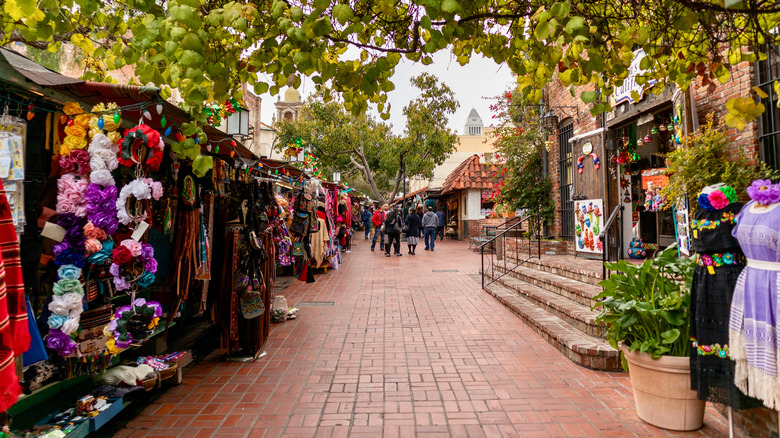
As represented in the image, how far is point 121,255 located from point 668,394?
13.2 feet

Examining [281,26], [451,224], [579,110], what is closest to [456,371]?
[281,26]

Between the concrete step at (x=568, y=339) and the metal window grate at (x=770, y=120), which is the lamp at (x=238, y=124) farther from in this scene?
the metal window grate at (x=770, y=120)

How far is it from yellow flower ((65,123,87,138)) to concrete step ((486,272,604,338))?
4661 mm

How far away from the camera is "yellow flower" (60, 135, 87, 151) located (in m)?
2.82

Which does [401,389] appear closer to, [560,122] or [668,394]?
[668,394]

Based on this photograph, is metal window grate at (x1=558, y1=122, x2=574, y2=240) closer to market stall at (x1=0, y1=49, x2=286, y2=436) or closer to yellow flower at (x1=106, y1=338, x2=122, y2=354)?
market stall at (x1=0, y1=49, x2=286, y2=436)

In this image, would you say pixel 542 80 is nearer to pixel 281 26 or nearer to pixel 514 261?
pixel 281 26

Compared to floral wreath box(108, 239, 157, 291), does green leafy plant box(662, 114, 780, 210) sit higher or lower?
higher

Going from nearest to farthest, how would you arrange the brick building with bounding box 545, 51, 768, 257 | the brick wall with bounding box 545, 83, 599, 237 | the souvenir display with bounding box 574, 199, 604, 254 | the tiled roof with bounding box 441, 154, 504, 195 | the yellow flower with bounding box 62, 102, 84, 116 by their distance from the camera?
1. the yellow flower with bounding box 62, 102, 84, 116
2. the brick building with bounding box 545, 51, 768, 257
3. the souvenir display with bounding box 574, 199, 604, 254
4. the brick wall with bounding box 545, 83, 599, 237
5. the tiled roof with bounding box 441, 154, 504, 195

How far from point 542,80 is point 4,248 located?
11.2 ft

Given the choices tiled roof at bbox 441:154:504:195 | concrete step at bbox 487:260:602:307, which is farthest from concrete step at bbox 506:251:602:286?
tiled roof at bbox 441:154:504:195

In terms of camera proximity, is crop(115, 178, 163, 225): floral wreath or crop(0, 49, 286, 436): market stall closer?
crop(0, 49, 286, 436): market stall

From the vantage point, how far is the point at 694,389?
9.52 ft

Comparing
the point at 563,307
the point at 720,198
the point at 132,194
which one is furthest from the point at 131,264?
the point at 563,307
